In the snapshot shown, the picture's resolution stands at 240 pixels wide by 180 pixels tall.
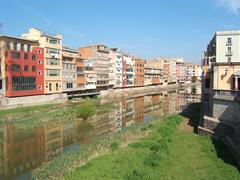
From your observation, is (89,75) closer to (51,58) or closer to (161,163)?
(51,58)

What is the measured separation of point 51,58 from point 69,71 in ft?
22.4

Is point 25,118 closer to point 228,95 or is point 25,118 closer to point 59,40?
point 59,40

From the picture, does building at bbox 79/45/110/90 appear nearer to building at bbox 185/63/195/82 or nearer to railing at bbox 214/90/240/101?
railing at bbox 214/90/240/101

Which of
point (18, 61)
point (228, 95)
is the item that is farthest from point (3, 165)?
point (18, 61)

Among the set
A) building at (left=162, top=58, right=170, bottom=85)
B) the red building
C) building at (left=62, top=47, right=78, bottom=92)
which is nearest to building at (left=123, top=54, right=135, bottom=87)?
building at (left=62, top=47, right=78, bottom=92)

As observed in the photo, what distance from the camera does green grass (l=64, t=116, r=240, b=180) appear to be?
59.8ft

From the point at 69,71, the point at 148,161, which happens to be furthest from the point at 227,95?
the point at 69,71

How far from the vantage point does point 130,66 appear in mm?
97500

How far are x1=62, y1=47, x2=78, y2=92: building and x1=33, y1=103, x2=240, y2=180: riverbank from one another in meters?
34.1

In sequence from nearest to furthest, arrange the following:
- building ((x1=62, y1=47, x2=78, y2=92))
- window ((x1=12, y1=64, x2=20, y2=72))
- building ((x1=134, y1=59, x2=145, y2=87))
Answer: window ((x1=12, y1=64, x2=20, y2=72))
building ((x1=62, y1=47, x2=78, y2=92))
building ((x1=134, y1=59, x2=145, y2=87))

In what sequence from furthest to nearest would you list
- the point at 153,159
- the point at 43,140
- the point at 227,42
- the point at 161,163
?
the point at 227,42, the point at 43,140, the point at 153,159, the point at 161,163

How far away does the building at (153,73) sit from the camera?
375ft

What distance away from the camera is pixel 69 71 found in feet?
203

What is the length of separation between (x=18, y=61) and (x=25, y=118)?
40.7 ft
